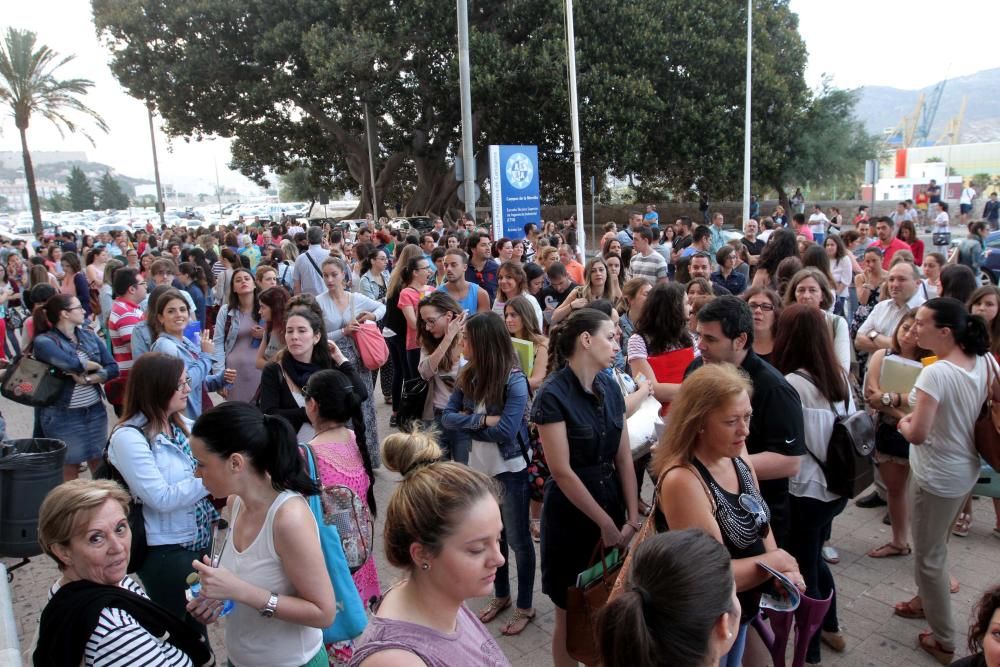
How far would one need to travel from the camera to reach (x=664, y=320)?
14.1 ft

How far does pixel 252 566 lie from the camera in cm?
222

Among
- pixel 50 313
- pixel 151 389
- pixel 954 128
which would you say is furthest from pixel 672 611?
pixel 954 128

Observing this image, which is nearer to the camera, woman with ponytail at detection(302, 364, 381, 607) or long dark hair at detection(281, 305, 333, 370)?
woman with ponytail at detection(302, 364, 381, 607)

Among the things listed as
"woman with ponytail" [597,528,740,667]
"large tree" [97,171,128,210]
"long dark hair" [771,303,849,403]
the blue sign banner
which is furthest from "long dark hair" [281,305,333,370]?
"large tree" [97,171,128,210]

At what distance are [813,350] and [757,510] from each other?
1.18m

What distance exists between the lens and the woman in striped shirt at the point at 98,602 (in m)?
1.97

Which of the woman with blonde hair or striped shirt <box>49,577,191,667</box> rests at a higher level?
the woman with blonde hair

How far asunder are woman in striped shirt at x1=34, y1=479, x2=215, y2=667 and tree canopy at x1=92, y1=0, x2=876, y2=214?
21.9 meters

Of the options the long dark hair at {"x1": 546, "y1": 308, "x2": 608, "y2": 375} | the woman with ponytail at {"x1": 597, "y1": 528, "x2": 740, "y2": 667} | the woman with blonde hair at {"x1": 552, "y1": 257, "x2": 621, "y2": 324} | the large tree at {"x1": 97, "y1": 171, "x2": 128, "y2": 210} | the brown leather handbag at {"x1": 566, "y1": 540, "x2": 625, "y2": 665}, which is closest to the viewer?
the woman with ponytail at {"x1": 597, "y1": 528, "x2": 740, "y2": 667}

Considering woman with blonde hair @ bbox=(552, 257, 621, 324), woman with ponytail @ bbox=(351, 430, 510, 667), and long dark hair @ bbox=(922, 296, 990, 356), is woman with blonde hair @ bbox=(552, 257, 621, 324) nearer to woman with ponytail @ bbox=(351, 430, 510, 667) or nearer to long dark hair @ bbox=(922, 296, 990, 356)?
long dark hair @ bbox=(922, 296, 990, 356)

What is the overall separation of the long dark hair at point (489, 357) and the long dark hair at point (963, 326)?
2.06m

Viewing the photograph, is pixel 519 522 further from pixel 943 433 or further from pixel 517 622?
pixel 943 433

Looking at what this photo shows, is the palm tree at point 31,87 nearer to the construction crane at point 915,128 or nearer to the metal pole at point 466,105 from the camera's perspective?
the metal pole at point 466,105

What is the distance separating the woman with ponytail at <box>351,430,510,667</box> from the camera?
1642 millimetres
